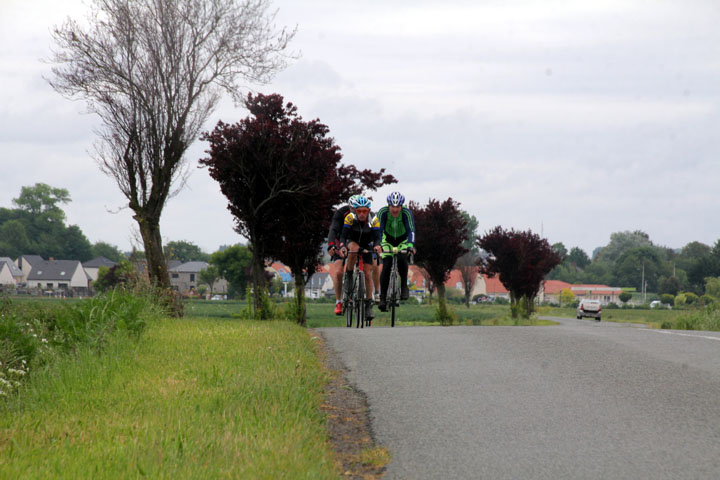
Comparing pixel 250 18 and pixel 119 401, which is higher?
pixel 250 18

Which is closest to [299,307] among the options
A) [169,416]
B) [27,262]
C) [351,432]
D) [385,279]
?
[385,279]

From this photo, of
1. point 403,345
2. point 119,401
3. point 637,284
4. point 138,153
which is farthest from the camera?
point 637,284

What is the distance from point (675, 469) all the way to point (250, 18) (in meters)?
21.6

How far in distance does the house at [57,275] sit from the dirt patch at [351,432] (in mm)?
123549

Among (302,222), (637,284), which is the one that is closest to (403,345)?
(302,222)

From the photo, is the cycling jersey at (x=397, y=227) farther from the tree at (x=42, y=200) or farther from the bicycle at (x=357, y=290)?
the tree at (x=42, y=200)

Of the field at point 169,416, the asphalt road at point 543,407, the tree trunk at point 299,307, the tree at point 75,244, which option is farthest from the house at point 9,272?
the asphalt road at point 543,407

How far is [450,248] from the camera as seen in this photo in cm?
3394

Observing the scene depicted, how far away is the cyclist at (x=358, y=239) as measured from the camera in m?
11.2

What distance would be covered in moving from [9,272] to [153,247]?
4187 inches

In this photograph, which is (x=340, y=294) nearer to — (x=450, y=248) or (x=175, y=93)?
(x=175, y=93)

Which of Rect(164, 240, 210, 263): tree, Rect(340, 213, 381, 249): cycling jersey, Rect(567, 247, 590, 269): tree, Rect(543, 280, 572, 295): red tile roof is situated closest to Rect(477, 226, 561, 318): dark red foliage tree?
Rect(340, 213, 381, 249): cycling jersey

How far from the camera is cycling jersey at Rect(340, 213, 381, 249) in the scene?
37.6 ft

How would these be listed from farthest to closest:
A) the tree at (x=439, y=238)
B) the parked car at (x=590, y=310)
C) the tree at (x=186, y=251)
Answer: the tree at (x=186, y=251)
the parked car at (x=590, y=310)
the tree at (x=439, y=238)
